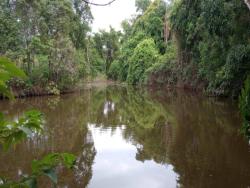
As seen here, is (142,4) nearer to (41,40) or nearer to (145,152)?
(41,40)

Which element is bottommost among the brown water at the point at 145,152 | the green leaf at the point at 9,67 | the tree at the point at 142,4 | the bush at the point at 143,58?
the brown water at the point at 145,152

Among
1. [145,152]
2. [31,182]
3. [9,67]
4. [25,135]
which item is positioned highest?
[9,67]

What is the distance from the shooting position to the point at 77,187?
17.9 ft

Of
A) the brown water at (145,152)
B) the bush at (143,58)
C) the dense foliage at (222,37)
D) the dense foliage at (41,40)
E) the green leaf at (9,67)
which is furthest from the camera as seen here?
the bush at (143,58)

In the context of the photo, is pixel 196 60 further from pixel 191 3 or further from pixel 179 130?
pixel 179 130

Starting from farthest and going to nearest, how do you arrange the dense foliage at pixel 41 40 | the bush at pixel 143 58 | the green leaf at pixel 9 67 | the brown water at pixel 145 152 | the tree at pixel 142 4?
the tree at pixel 142 4 → the bush at pixel 143 58 → the dense foliage at pixel 41 40 → the brown water at pixel 145 152 → the green leaf at pixel 9 67

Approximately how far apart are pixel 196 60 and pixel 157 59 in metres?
12.0

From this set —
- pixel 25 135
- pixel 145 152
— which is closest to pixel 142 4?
pixel 145 152

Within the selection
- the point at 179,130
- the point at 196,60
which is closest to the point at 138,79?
the point at 196,60

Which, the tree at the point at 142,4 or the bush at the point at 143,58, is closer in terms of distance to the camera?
the bush at the point at 143,58

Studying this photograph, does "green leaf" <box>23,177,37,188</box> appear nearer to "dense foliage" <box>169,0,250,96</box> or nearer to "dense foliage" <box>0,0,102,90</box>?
"dense foliage" <box>169,0,250,96</box>

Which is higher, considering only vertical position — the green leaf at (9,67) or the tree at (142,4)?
the tree at (142,4)

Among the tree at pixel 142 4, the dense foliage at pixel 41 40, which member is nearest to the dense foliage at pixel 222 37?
the dense foliage at pixel 41 40

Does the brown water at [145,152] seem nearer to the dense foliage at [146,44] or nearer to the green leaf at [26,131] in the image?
the green leaf at [26,131]
